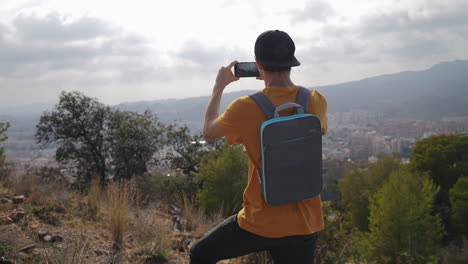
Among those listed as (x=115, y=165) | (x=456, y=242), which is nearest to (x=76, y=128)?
(x=115, y=165)

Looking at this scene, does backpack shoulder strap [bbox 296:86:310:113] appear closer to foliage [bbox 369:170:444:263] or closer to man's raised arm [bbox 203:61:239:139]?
man's raised arm [bbox 203:61:239:139]

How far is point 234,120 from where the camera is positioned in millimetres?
1561

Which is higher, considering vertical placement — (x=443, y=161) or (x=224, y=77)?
(x=224, y=77)

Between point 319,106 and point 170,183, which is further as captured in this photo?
point 170,183

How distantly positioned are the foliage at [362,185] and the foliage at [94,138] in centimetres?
1441

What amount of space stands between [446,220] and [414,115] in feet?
245

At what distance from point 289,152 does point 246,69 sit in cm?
58

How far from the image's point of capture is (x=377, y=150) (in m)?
58.9

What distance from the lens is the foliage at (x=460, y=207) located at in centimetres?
1714

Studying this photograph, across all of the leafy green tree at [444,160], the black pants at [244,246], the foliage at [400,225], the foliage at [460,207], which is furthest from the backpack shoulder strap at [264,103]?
the leafy green tree at [444,160]

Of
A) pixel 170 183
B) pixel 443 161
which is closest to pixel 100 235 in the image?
pixel 170 183

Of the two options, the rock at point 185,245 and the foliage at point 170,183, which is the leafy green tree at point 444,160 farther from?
the rock at point 185,245

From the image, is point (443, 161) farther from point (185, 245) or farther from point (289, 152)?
point (289, 152)

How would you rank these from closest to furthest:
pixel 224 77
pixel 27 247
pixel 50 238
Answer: pixel 224 77, pixel 27 247, pixel 50 238
